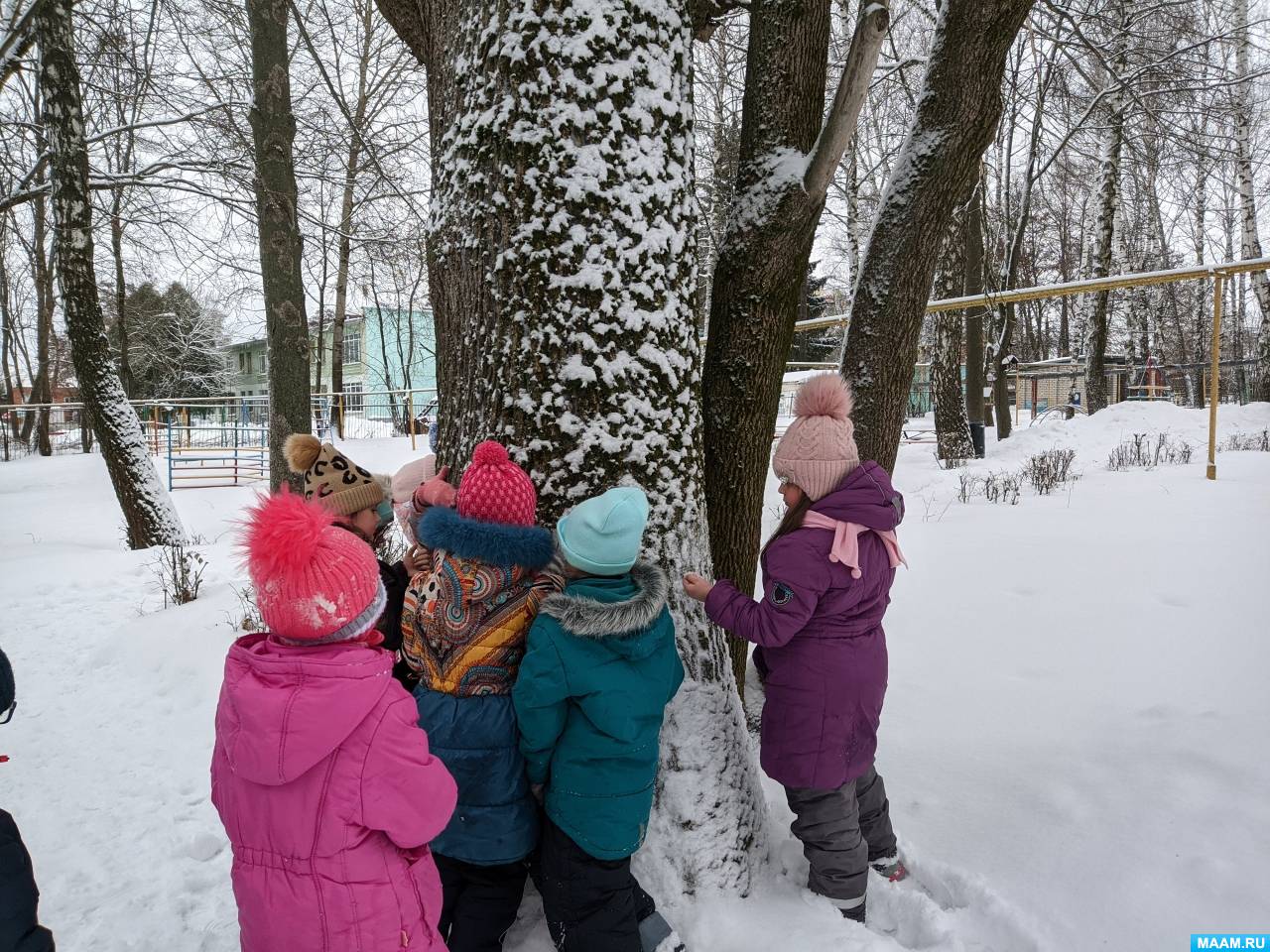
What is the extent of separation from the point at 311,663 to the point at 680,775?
110 cm

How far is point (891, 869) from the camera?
7.48 feet

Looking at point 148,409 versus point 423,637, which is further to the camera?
point 148,409

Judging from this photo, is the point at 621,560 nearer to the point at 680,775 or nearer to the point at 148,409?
the point at 680,775

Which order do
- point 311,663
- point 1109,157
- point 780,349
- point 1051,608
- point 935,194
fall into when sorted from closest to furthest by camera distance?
point 311,663
point 780,349
point 935,194
point 1051,608
point 1109,157

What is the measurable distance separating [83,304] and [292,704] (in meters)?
7.93

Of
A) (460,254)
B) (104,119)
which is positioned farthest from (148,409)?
(460,254)

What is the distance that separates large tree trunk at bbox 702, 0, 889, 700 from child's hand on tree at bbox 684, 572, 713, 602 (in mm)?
603

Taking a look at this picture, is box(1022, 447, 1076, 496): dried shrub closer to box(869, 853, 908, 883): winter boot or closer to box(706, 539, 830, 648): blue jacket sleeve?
box(869, 853, 908, 883): winter boot

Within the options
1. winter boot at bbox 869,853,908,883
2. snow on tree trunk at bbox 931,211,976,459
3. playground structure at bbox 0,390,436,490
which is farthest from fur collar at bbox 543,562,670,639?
playground structure at bbox 0,390,436,490

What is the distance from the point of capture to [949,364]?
10898 mm

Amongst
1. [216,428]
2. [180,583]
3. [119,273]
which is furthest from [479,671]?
[119,273]

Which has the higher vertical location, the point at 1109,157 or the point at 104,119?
the point at 1109,157

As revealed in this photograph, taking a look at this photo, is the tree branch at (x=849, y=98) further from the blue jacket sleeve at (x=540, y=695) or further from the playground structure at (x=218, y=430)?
the playground structure at (x=218, y=430)

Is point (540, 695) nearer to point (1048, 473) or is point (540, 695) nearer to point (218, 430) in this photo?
point (1048, 473)
